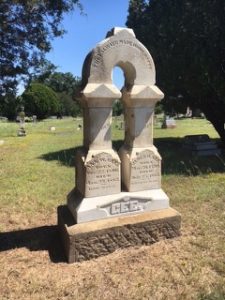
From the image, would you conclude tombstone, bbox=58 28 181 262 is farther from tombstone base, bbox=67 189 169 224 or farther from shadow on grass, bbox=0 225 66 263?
shadow on grass, bbox=0 225 66 263

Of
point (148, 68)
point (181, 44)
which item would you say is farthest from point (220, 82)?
point (148, 68)

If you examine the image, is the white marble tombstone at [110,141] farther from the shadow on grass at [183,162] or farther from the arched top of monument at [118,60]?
the shadow on grass at [183,162]

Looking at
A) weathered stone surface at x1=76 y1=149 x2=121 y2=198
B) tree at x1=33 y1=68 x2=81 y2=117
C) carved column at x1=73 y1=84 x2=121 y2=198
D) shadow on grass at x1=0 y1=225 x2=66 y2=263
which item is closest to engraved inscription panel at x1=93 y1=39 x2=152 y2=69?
carved column at x1=73 y1=84 x2=121 y2=198

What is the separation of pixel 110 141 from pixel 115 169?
1.28 feet

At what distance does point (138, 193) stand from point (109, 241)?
79 centimetres

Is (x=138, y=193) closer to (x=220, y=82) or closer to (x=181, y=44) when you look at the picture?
(x=220, y=82)

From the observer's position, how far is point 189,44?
1057 cm

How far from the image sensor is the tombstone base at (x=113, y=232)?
412 cm

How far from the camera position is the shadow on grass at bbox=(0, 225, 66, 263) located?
4.41 metres

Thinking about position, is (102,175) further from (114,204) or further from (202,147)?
(202,147)

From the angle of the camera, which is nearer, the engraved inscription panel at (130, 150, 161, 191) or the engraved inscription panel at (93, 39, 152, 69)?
the engraved inscription panel at (93, 39, 152, 69)

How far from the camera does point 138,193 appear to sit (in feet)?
15.2

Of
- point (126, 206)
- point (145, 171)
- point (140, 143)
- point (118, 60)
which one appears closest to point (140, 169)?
point (145, 171)

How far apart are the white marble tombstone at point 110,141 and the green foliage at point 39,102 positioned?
57.0m
